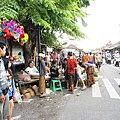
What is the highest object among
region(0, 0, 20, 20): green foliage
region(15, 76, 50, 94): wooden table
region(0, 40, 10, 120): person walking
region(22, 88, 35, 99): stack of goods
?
region(0, 0, 20, 20): green foliage

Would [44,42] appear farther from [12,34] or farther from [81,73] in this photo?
[12,34]

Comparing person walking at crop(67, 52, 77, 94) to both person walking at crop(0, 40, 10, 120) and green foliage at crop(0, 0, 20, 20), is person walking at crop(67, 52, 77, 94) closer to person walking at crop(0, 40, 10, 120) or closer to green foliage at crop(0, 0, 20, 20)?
green foliage at crop(0, 0, 20, 20)

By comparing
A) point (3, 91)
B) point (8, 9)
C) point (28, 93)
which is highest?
point (8, 9)

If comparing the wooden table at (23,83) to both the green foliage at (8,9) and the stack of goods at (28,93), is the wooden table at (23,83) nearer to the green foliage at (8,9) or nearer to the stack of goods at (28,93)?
the stack of goods at (28,93)

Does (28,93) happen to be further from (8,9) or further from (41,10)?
(8,9)

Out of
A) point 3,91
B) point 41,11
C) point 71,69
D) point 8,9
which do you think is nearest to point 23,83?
point 71,69

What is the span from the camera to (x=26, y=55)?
39.1 ft

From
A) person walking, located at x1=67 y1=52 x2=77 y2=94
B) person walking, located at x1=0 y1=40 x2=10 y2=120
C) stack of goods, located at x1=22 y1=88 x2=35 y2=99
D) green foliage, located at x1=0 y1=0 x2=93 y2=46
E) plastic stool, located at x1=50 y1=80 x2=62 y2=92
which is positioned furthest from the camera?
plastic stool, located at x1=50 y1=80 x2=62 y2=92

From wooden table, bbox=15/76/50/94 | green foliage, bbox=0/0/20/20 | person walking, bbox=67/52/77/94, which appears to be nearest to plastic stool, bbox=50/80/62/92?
person walking, bbox=67/52/77/94

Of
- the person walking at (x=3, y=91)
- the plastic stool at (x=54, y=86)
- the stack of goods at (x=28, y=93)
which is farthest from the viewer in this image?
the plastic stool at (x=54, y=86)

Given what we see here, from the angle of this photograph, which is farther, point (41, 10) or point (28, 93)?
point (28, 93)

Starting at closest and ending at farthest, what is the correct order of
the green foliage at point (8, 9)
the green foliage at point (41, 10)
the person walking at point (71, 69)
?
the green foliage at point (8, 9) < the green foliage at point (41, 10) < the person walking at point (71, 69)

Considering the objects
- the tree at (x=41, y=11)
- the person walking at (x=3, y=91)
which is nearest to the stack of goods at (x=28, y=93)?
the tree at (x=41, y=11)

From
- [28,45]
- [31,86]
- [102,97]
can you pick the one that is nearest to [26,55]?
[28,45]
